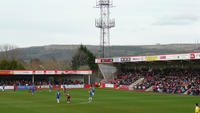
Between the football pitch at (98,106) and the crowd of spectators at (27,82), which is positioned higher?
the crowd of spectators at (27,82)

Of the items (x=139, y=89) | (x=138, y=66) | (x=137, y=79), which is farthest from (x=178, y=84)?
(x=138, y=66)

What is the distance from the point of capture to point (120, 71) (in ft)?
258

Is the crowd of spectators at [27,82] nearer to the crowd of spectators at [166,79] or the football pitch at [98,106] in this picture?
the crowd of spectators at [166,79]

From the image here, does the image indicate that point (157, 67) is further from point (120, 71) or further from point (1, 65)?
point (1, 65)

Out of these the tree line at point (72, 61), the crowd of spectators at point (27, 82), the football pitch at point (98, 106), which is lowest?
the football pitch at point (98, 106)

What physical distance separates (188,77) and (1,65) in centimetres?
5427

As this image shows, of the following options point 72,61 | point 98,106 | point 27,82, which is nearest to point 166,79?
point 27,82

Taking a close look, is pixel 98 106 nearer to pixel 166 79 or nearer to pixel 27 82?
pixel 166 79

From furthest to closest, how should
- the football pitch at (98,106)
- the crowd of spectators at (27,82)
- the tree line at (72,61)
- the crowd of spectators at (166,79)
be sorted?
1. the tree line at (72,61)
2. the crowd of spectators at (27,82)
3. the crowd of spectators at (166,79)
4. the football pitch at (98,106)

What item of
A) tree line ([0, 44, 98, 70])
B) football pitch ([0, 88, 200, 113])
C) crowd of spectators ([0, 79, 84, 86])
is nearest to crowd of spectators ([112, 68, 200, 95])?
crowd of spectators ([0, 79, 84, 86])

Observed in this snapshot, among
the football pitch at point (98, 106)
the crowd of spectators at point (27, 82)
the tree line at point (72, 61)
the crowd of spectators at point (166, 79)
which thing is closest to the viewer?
the football pitch at point (98, 106)

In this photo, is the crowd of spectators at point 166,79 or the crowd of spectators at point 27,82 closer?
the crowd of spectators at point 166,79

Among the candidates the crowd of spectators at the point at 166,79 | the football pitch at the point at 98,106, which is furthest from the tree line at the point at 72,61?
the football pitch at the point at 98,106

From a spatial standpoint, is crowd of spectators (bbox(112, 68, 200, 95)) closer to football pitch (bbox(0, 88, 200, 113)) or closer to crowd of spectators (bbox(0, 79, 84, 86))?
crowd of spectators (bbox(0, 79, 84, 86))
